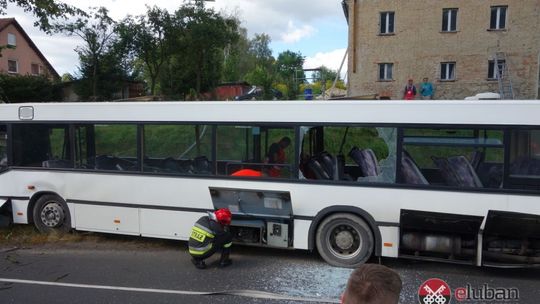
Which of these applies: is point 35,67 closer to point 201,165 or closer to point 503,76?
point 503,76

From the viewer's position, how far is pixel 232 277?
243 inches

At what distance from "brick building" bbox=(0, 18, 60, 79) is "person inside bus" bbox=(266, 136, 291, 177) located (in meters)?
44.8

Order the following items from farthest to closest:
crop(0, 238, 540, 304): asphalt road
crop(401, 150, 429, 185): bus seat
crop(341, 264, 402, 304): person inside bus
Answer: crop(401, 150, 429, 185): bus seat < crop(0, 238, 540, 304): asphalt road < crop(341, 264, 402, 304): person inside bus

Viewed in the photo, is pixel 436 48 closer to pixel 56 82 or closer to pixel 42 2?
pixel 42 2

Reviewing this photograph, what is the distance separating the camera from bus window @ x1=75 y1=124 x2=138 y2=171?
7.72 metres

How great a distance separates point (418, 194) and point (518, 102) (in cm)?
170

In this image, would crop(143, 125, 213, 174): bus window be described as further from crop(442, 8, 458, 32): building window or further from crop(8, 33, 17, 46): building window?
crop(8, 33, 17, 46): building window

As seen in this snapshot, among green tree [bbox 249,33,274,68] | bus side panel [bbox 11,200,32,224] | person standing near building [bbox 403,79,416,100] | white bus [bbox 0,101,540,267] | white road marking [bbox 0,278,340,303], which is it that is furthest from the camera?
green tree [bbox 249,33,274,68]

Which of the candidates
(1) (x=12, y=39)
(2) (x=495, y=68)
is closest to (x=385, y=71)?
(2) (x=495, y=68)

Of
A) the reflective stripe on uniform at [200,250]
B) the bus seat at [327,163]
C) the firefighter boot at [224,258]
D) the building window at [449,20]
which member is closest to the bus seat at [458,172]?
the bus seat at [327,163]

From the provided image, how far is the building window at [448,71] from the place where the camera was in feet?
104

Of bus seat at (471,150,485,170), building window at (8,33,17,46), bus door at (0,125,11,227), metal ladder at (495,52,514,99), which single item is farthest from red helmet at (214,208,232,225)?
building window at (8,33,17,46)

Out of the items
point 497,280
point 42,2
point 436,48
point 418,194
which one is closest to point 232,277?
point 418,194
